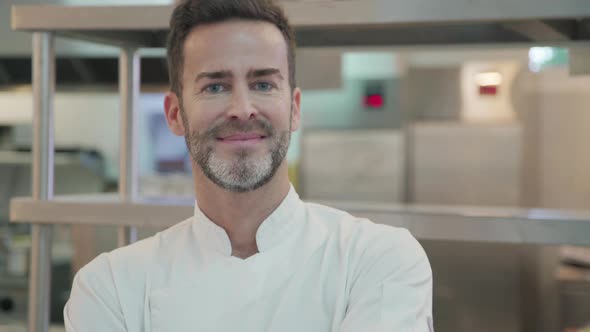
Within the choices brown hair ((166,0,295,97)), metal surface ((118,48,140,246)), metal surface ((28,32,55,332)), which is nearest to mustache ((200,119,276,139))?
brown hair ((166,0,295,97))

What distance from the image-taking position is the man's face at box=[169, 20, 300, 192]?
1.09 meters

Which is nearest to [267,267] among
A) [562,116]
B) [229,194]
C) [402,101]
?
[229,194]

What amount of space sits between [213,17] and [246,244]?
360mm

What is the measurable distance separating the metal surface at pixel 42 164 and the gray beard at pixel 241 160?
1.48 ft

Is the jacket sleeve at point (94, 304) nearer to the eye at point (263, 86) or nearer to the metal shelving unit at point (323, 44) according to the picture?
the metal shelving unit at point (323, 44)

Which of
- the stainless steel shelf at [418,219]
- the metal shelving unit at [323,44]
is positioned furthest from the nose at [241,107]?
the stainless steel shelf at [418,219]

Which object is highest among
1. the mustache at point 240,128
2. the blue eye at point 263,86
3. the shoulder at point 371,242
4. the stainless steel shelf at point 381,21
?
the stainless steel shelf at point 381,21

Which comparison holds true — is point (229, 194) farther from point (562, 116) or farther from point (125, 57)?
point (562, 116)

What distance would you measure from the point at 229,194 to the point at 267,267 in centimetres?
13

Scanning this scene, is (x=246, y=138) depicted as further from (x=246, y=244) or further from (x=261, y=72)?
(x=246, y=244)

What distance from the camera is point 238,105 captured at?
3.56 feet

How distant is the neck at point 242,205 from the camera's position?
1184 mm

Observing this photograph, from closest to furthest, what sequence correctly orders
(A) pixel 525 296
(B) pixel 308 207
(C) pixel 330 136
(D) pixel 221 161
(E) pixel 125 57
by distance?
(D) pixel 221 161 < (B) pixel 308 207 < (E) pixel 125 57 < (A) pixel 525 296 < (C) pixel 330 136

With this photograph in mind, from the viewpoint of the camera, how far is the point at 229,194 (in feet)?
3.87
